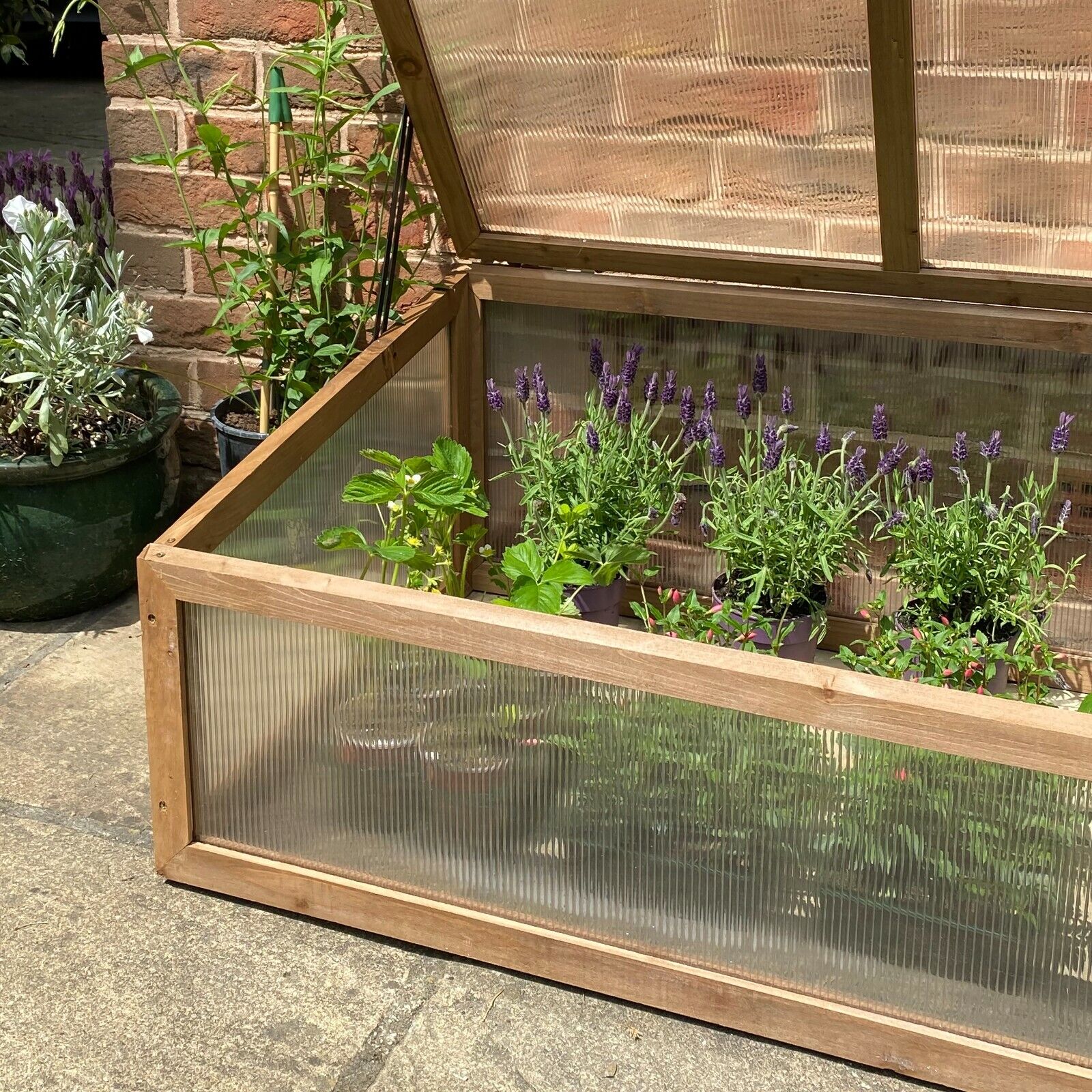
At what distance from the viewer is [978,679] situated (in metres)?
2.45

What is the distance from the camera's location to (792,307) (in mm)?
2820

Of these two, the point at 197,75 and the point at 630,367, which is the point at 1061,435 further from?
the point at 197,75

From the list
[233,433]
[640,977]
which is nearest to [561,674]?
[640,977]

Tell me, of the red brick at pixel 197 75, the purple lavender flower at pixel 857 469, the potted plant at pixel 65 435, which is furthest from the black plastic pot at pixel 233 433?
the purple lavender flower at pixel 857 469

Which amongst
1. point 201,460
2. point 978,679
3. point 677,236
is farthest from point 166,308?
point 978,679

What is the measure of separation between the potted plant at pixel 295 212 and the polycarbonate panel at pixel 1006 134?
1052mm

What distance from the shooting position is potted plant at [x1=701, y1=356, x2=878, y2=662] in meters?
2.63

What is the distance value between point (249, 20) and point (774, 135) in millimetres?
1254

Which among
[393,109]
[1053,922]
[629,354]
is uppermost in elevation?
[393,109]

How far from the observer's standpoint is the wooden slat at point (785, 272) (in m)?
2.63

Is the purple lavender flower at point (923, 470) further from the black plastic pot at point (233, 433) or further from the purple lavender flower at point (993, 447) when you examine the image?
the black plastic pot at point (233, 433)

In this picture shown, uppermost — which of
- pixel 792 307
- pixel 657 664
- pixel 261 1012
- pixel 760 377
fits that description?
pixel 792 307

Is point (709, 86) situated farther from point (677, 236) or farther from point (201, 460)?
point (201, 460)

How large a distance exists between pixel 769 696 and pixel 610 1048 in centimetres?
59
